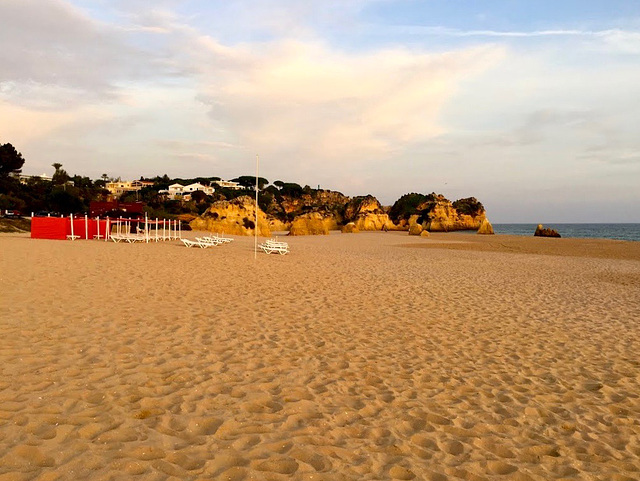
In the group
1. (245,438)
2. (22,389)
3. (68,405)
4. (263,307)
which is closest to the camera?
(245,438)

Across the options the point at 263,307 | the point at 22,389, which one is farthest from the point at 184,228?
the point at 22,389

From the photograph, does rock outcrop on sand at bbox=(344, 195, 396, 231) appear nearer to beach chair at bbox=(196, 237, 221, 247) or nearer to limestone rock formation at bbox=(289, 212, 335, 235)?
limestone rock formation at bbox=(289, 212, 335, 235)

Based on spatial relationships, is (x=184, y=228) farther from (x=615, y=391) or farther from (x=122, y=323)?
(x=615, y=391)

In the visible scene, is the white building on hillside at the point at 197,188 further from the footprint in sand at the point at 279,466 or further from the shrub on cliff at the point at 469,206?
the footprint in sand at the point at 279,466

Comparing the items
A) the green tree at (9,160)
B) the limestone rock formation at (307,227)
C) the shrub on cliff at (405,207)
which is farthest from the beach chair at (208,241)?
the shrub on cliff at (405,207)

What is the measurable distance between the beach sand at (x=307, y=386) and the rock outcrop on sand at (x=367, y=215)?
59304 mm

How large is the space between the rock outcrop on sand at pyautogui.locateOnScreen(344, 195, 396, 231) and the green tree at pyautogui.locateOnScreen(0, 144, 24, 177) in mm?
49530

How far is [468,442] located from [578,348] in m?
4.10

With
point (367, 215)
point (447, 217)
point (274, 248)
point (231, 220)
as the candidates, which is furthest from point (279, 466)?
point (447, 217)

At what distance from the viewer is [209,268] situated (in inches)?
580

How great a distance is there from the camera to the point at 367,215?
70.8 m

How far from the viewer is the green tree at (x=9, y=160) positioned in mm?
56950

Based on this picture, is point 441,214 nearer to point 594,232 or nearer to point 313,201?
point 313,201

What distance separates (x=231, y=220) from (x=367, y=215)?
108 ft
